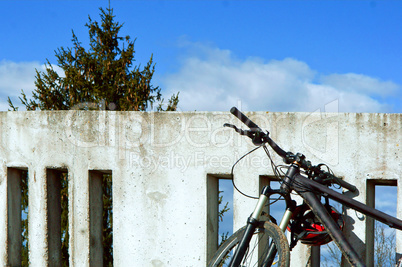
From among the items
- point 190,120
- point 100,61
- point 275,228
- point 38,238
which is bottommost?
point 38,238

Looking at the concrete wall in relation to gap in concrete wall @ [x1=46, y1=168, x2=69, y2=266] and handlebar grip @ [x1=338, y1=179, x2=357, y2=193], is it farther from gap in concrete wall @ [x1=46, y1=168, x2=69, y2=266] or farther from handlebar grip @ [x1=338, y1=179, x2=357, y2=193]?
handlebar grip @ [x1=338, y1=179, x2=357, y2=193]

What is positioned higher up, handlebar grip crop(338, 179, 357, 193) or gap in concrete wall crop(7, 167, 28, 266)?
handlebar grip crop(338, 179, 357, 193)

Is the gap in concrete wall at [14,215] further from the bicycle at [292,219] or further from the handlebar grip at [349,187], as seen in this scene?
the handlebar grip at [349,187]

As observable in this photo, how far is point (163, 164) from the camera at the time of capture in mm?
3953

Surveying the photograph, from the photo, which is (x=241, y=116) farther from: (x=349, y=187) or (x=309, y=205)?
(x=349, y=187)

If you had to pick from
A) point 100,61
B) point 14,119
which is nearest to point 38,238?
point 14,119

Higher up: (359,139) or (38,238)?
(359,139)

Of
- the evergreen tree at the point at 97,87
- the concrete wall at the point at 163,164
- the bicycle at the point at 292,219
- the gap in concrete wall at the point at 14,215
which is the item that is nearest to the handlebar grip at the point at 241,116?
the bicycle at the point at 292,219

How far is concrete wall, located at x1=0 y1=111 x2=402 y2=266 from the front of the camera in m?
3.59

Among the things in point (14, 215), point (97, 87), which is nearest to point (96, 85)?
point (97, 87)

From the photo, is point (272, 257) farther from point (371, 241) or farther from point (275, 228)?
→ point (371, 241)

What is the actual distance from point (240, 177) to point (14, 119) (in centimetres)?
220

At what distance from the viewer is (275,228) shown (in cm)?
271

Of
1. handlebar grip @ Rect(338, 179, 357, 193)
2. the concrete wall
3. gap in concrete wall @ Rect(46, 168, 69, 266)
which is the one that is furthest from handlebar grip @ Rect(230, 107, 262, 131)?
gap in concrete wall @ Rect(46, 168, 69, 266)
